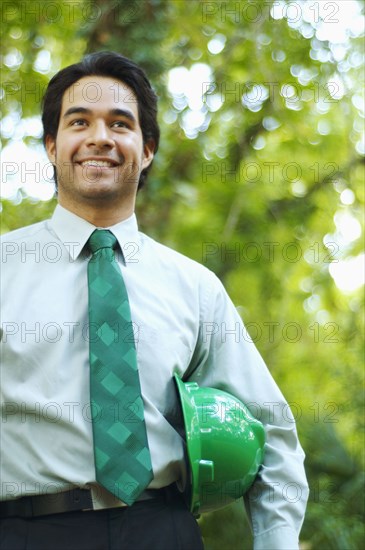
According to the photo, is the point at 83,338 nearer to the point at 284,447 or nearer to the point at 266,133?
the point at 284,447

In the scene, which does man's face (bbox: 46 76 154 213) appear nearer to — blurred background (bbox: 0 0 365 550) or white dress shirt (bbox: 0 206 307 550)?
white dress shirt (bbox: 0 206 307 550)

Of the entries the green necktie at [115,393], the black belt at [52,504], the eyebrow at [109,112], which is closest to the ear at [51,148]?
the eyebrow at [109,112]

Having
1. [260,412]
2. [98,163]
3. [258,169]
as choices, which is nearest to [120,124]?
[98,163]

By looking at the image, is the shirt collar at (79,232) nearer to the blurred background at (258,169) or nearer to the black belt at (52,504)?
the black belt at (52,504)

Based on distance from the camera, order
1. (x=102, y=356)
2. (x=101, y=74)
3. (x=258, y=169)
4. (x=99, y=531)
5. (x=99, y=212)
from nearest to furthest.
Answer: (x=99, y=531), (x=102, y=356), (x=99, y=212), (x=101, y=74), (x=258, y=169)

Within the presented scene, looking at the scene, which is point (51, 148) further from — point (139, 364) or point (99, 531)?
point (99, 531)

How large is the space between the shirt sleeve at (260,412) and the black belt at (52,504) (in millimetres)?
483

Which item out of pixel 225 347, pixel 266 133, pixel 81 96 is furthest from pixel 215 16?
pixel 225 347

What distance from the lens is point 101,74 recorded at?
2291 millimetres

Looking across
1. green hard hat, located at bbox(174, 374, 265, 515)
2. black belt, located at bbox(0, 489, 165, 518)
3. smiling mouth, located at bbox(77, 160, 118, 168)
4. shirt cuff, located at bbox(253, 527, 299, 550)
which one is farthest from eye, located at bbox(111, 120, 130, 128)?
shirt cuff, located at bbox(253, 527, 299, 550)

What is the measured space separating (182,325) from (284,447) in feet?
1.42

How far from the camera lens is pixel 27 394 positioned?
1.80 metres

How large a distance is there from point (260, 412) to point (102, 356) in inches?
19.4

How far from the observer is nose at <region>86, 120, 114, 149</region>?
2113 millimetres
